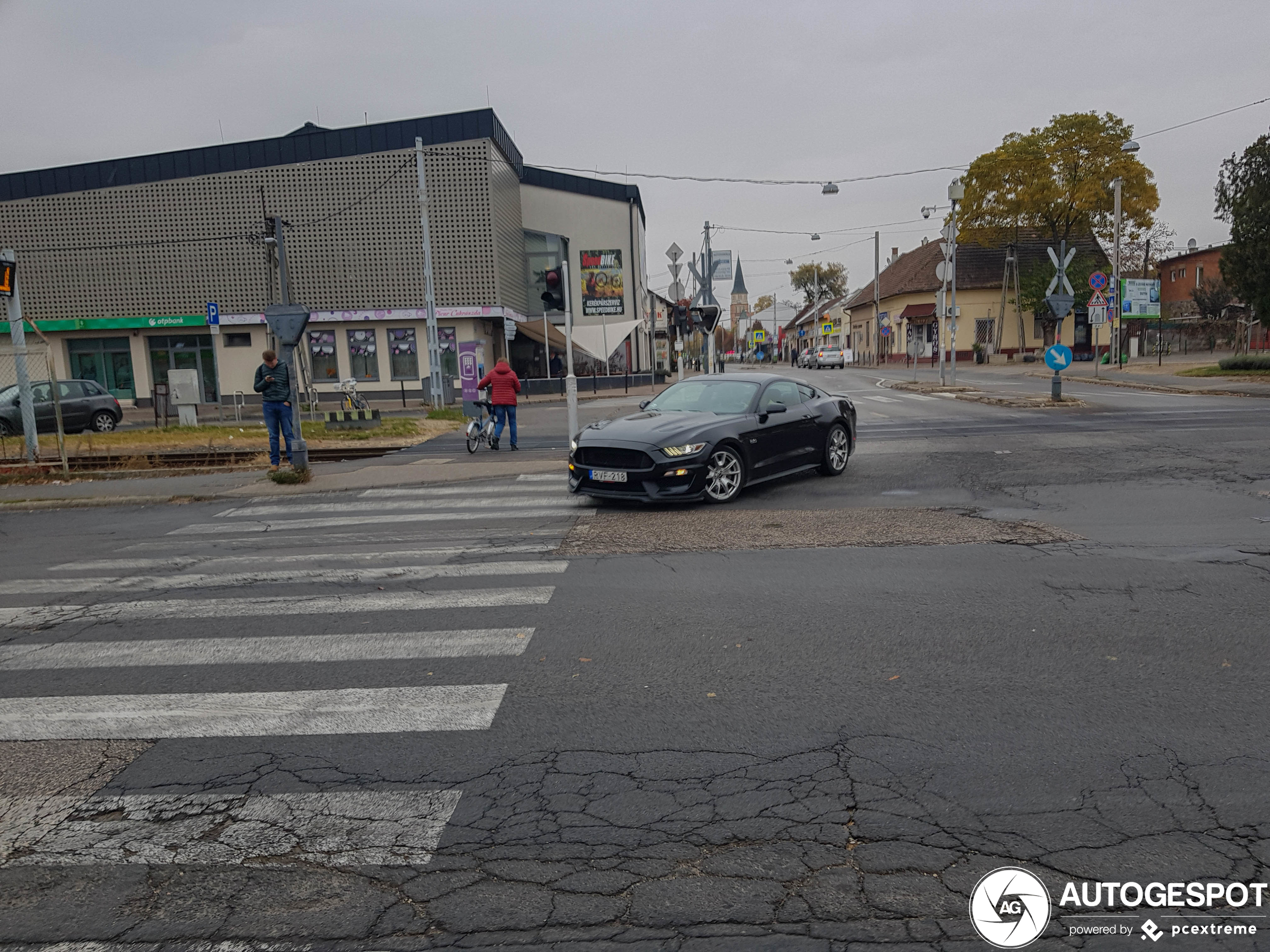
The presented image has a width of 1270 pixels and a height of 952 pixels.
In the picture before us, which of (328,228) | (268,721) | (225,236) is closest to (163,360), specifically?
(225,236)

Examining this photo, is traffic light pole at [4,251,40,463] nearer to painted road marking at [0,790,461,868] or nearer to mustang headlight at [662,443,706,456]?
mustang headlight at [662,443,706,456]

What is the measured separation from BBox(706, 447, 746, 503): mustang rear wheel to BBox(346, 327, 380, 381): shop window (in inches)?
1269

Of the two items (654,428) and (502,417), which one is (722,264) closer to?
(502,417)

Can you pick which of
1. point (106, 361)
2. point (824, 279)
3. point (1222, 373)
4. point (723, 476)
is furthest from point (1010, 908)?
point (824, 279)

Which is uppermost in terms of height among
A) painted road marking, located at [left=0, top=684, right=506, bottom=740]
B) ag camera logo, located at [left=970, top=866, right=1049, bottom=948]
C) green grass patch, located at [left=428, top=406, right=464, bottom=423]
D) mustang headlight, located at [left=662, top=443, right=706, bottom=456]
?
mustang headlight, located at [left=662, top=443, right=706, bottom=456]

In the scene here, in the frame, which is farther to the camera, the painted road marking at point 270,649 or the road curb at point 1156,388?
the road curb at point 1156,388

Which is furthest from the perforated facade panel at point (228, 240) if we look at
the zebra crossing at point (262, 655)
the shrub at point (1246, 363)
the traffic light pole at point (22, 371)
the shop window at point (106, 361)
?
the zebra crossing at point (262, 655)

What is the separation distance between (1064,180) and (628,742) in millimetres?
59083

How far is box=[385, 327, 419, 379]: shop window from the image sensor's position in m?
40.5

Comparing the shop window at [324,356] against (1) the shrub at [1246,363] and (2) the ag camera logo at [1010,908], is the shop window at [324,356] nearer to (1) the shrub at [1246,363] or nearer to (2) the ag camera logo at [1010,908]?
(1) the shrub at [1246,363]

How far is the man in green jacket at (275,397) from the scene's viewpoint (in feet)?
47.7

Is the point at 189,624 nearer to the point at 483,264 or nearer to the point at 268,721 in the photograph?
the point at 268,721

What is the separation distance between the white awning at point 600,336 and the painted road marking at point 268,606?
2710 centimetres

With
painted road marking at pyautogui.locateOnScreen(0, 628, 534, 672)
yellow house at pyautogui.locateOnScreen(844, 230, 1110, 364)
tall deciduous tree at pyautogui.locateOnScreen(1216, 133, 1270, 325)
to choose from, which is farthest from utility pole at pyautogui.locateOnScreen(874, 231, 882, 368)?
painted road marking at pyautogui.locateOnScreen(0, 628, 534, 672)
